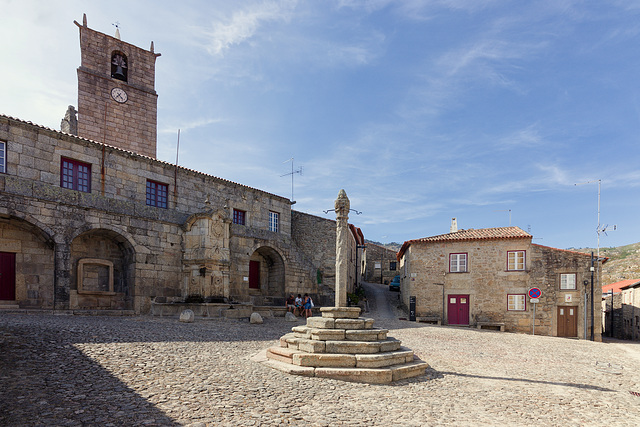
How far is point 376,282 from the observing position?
43.9 meters

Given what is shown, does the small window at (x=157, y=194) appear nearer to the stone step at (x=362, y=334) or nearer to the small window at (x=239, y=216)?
the small window at (x=239, y=216)

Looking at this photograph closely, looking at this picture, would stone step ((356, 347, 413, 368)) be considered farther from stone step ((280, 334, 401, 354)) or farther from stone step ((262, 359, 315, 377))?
stone step ((262, 359, 315, 377))

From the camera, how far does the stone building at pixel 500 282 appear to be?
1980 centimetres

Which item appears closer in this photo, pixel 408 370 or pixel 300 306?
pixel 408 370

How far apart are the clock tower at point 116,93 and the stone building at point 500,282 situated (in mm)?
17335

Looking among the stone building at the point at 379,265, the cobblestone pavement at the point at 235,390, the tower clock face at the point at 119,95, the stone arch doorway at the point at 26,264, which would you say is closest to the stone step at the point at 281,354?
the cobblestone pavement at the point at 235,390

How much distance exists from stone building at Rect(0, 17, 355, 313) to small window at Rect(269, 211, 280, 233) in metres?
0.07

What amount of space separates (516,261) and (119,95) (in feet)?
76.6

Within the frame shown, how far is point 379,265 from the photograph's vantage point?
146 feet

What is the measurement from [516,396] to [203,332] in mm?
7705

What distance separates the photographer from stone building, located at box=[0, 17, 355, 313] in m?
13.4

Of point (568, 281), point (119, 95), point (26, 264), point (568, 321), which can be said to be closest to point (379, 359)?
point (26, 264)

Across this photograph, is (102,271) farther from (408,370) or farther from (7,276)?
(408,370)

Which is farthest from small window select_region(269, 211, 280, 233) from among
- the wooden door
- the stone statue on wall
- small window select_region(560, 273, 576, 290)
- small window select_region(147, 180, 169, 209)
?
the wooden door
